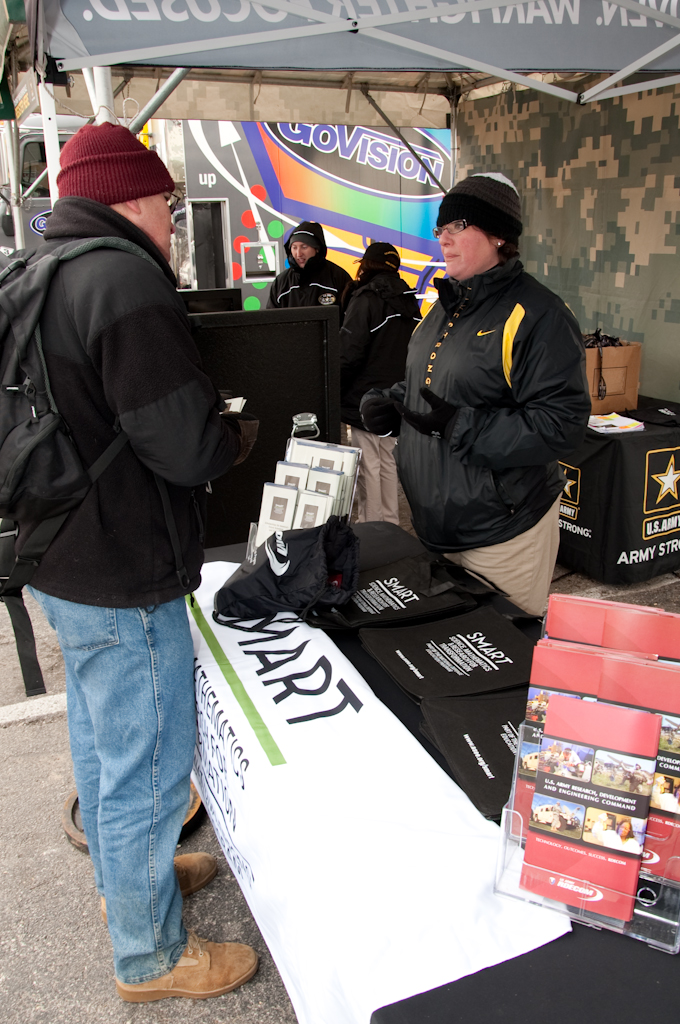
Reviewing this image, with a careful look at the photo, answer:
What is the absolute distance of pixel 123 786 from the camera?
1.45m

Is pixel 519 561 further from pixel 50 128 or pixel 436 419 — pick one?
pixel 50 128

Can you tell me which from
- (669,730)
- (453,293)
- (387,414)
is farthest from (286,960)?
(453,293)

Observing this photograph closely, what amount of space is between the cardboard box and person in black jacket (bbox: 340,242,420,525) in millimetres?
1002

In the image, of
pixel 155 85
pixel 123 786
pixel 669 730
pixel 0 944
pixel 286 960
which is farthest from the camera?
pixel 155 85

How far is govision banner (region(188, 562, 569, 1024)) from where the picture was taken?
0.97 metres

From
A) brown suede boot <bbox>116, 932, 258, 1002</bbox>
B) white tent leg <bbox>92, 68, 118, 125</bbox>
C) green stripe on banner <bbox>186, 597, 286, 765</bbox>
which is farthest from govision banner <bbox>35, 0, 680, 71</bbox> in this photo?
brown suede boot <bbox>116, 932, 258, 1002</bbox>

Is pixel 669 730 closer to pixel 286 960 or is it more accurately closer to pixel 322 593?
pixel 286 960

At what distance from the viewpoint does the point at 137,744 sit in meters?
1.44

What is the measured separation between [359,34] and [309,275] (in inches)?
96.7

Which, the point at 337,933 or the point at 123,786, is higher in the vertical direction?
the point at 337,933

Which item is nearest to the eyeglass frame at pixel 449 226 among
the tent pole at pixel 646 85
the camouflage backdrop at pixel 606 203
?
the tent pole at pixel 646 85

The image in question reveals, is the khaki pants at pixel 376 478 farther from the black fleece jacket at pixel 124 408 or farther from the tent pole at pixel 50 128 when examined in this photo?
the black fleece jacket at pixel 124 408

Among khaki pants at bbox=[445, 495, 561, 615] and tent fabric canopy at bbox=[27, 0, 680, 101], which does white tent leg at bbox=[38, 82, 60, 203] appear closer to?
tent fabric canopy at bbox=[27, 0, 680, 101]

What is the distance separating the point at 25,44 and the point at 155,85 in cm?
96
